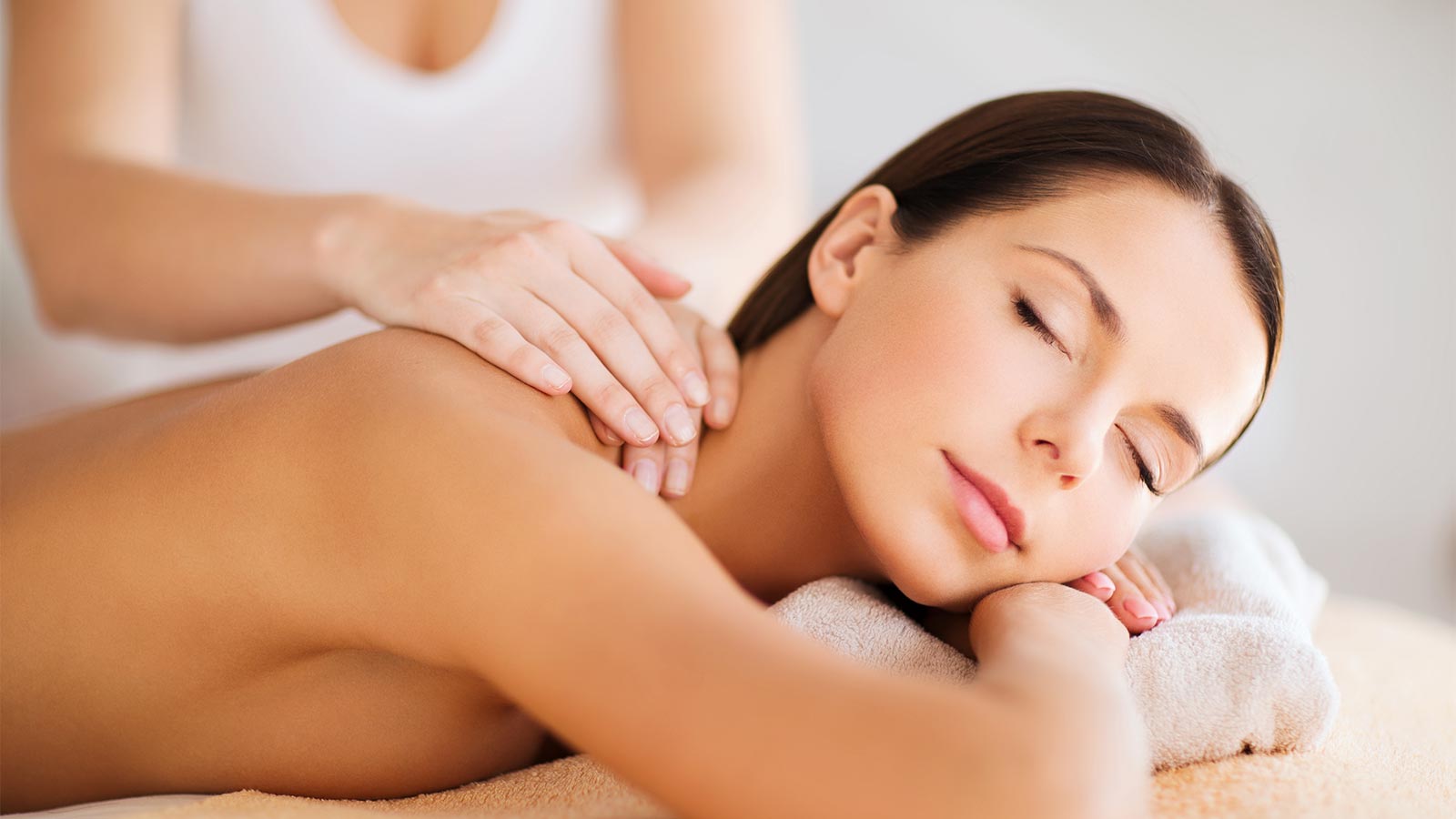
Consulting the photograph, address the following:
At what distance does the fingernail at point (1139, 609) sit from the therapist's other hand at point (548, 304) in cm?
39

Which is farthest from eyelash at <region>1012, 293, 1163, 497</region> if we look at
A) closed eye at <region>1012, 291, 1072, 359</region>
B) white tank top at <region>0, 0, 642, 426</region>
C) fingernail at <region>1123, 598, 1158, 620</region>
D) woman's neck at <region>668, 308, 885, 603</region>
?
white tank top at <region>0, 0, 642, 426</region>

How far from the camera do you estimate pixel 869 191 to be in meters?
1.14

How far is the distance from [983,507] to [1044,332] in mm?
149

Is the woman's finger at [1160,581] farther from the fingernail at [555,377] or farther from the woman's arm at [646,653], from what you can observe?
the fingernail at [555,377]

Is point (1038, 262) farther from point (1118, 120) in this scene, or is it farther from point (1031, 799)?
point (1031, 799)

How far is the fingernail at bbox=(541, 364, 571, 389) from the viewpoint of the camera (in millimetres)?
895

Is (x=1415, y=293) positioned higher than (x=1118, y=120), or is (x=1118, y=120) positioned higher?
(x=1118, y=120)

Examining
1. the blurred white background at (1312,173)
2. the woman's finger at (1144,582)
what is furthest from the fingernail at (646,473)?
the blurred white background at (1312,173)

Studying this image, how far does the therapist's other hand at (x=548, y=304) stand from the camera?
0.93 m

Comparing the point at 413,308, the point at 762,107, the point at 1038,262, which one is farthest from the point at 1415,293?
the point at 413,308

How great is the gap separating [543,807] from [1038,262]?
0.57 meters

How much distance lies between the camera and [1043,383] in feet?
2.81

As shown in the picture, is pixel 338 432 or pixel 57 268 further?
pixel 57 268

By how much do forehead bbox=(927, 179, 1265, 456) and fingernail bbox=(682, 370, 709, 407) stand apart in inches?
9.3
